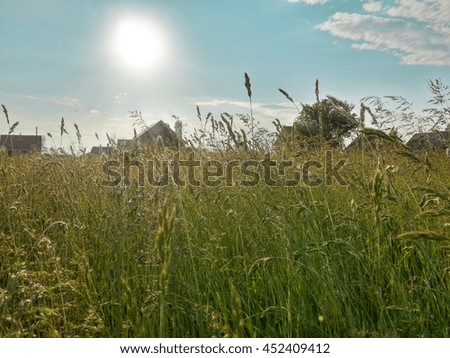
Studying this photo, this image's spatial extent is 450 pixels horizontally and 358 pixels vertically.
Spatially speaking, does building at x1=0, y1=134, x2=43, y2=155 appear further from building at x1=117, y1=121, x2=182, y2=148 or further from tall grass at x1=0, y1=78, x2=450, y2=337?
tall grass at x1=0, y1=78, x2=450, y2=337

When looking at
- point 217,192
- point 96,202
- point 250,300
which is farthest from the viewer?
point 96,202

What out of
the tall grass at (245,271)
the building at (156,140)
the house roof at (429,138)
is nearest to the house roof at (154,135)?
the building at (156,140)

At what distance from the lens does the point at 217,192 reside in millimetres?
3145

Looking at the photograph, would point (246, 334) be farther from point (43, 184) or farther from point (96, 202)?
point (43, 184)

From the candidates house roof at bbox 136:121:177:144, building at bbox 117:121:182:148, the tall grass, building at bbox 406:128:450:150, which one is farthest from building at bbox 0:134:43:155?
building at bbox 406:128:450:150

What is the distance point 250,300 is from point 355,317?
1.79 ft

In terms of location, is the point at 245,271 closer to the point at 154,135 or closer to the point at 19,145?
the point at 154,135

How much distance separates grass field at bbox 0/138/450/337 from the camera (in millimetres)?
1551

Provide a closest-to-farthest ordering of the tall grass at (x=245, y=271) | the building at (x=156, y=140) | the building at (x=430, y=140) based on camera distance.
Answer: the tall grass at (x=245, y=271), the building at (x=430, y=140), the building at (x=156, y=140)

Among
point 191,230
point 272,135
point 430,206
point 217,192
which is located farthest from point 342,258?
point 272,135

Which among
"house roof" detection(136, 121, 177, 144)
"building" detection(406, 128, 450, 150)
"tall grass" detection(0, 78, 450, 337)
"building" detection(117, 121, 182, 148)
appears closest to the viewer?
"tall grass" detection(0, 78, 450, 337)

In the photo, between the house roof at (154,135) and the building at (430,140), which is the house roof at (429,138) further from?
the house roof at (154,135)

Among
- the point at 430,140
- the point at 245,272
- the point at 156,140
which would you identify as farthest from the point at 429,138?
the point at 245,272

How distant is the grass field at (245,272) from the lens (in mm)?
1551
